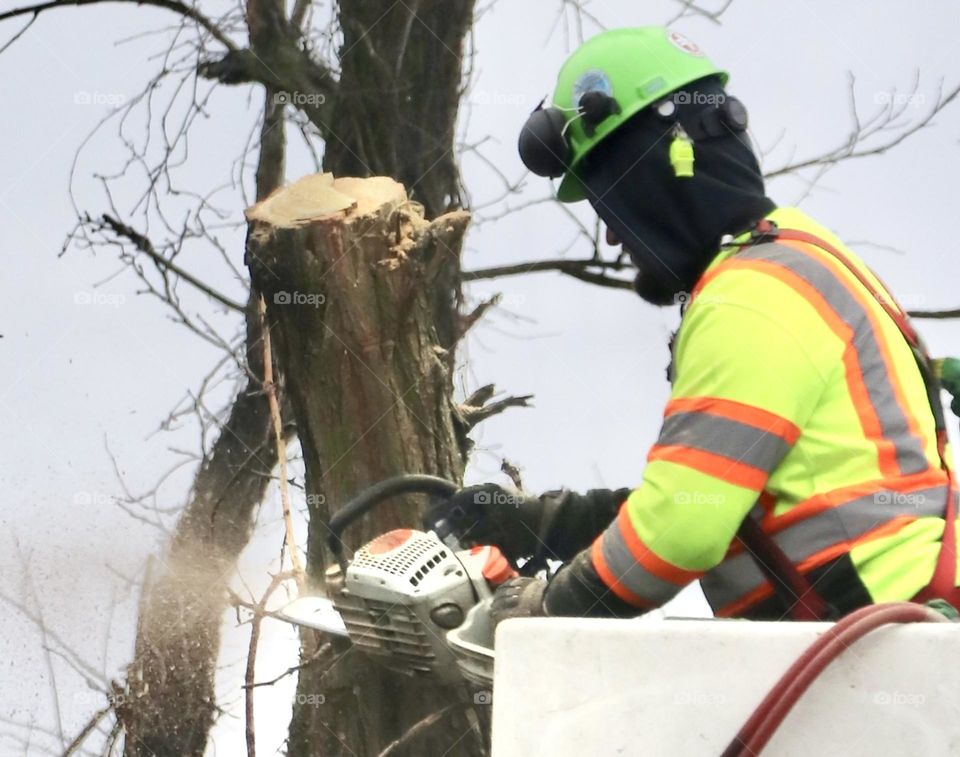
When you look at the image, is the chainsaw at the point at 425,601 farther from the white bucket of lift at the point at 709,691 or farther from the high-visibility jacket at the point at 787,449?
the white bucket of lift at the point at 709,691

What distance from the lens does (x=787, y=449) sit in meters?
2.27

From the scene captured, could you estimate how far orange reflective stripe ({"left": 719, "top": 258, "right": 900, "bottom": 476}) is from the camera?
91.4 inches

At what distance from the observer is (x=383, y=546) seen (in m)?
2.90

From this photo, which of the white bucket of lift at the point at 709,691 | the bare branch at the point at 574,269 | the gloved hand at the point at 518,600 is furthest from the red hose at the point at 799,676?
the bare branch at the point at 574,269

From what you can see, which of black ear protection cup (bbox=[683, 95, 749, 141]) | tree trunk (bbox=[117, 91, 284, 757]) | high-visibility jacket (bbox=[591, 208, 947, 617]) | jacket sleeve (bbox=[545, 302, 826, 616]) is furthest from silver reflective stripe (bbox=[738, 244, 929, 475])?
tree trunk (bbox=[117, 91, 284, 757])

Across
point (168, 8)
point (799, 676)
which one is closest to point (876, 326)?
point (799, 676)

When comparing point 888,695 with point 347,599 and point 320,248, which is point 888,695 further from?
point 320,248

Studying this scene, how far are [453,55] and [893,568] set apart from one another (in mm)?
3402

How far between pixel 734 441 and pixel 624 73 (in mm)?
1008

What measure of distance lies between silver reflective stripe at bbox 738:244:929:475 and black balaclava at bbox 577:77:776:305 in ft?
0.93

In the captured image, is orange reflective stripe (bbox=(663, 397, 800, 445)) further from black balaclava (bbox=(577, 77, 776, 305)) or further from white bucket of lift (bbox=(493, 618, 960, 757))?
black balaclava (bbox=(577, 77, 776, 305))

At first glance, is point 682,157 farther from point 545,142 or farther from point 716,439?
point 716,439

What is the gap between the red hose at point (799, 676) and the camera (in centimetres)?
188

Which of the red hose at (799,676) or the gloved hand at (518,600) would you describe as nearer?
the red hose at (799,676)
